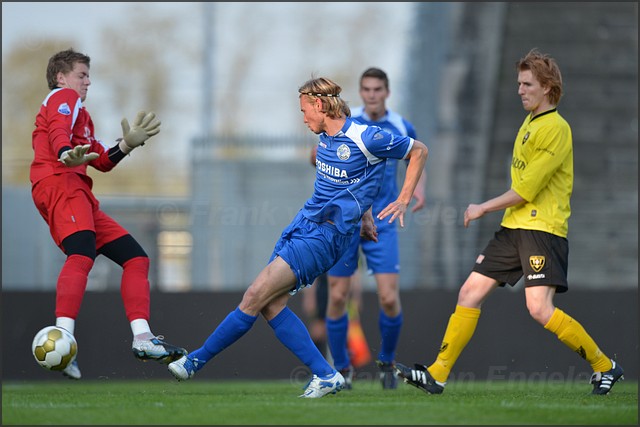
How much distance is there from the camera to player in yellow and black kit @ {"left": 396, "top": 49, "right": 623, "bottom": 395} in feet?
20.5

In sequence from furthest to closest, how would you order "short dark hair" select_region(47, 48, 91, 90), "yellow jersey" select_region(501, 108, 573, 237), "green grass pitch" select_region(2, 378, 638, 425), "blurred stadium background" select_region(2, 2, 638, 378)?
"blurred stadium background" select_region(2, 2, 638, 378) → "short dark hair" select_region(47, 48, 91, 90) → "yellow jersey" select_region(501, 108, 573, 237) → "green grass pitch" select_region(2, 378, 638, 425)

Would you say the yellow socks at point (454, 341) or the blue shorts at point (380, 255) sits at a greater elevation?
the blue shorts at point (380, 255)

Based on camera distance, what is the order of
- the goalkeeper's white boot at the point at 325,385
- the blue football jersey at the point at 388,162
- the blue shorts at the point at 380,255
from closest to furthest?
the goalkeeper's white boot at the point at 325,385 → the blue shorts at the point at 380,255 → the blue football jersey at the point at 388,162

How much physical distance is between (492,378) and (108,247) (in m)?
4.85

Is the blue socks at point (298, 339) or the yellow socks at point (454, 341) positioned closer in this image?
the blue socks at point (298, 339)

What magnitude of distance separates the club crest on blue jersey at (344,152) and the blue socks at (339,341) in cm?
229

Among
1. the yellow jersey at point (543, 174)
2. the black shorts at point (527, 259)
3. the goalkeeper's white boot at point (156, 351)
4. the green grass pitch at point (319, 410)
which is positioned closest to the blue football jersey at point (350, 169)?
the yellow jersey at point (543, 174)

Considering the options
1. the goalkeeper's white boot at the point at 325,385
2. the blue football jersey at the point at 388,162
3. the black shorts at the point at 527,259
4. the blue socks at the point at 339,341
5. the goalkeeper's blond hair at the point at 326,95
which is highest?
the goalkeeper's blond hair at the point at 326,95

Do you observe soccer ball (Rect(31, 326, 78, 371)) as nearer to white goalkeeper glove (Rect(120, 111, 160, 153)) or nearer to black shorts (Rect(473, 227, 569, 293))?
white goalkeeper glove (Rect(120, 111, 160, 153))

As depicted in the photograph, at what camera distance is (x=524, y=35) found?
611 inches

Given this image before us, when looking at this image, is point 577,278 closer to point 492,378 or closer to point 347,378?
point 492,378

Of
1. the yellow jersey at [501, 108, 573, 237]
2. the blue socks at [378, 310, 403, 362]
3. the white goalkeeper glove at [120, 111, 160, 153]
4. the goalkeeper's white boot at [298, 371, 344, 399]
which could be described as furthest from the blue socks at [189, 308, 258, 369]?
the blue socks at [378, 310, 403, 362]

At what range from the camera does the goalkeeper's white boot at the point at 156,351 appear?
6277mm

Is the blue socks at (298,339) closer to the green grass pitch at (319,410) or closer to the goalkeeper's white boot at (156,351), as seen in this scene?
the green grass pitch at (319,410)
